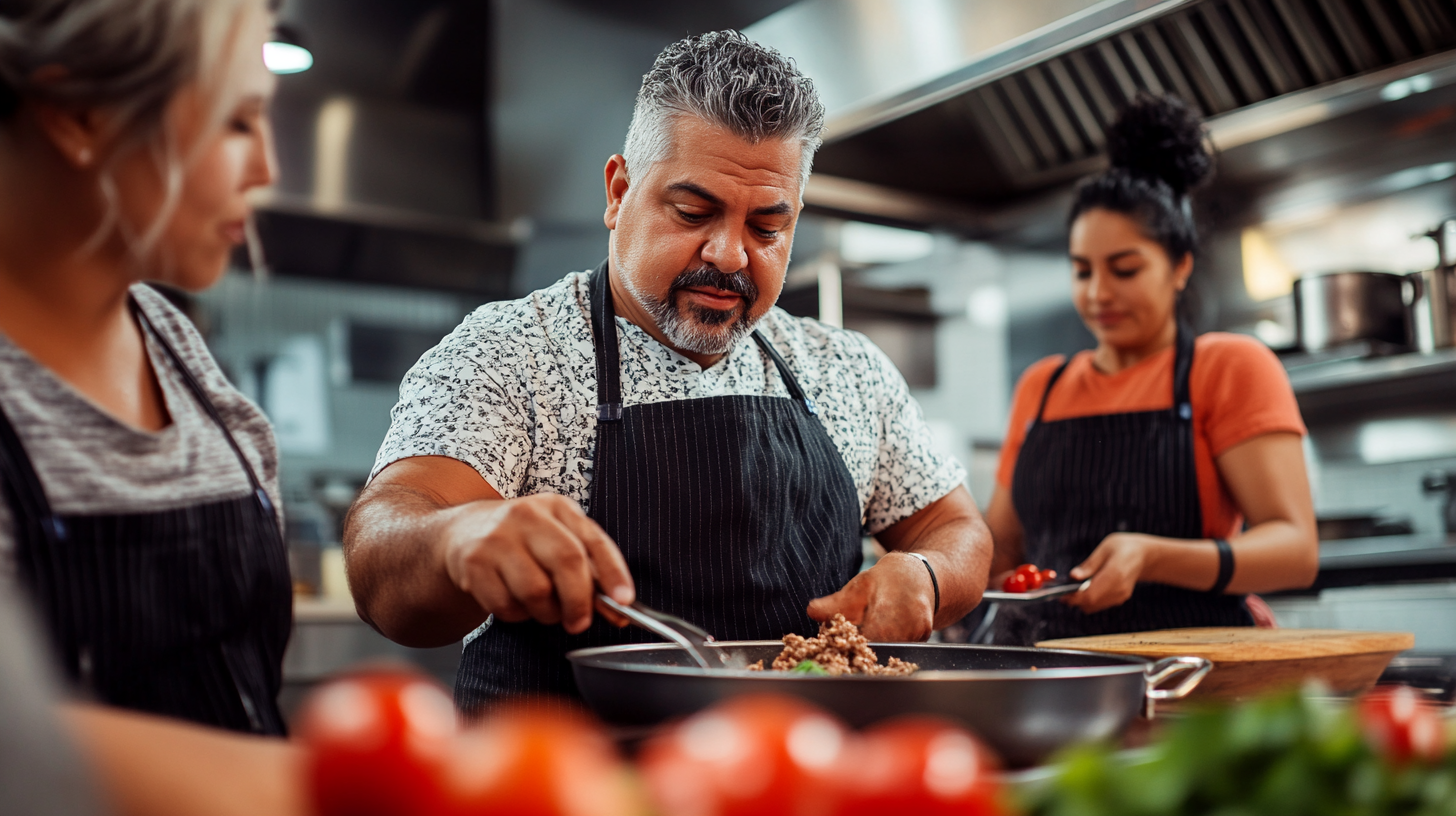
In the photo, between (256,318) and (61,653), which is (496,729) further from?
(256,318)

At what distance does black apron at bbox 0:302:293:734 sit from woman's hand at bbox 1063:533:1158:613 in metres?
1.18

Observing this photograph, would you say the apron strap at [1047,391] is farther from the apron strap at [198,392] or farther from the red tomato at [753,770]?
the red tomato at [753,770]

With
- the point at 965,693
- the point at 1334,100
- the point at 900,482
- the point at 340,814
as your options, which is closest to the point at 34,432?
the point at 340,814

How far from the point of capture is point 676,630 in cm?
112

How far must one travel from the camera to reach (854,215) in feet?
10.9

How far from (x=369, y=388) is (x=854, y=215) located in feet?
9.08

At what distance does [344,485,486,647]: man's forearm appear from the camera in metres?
1.17

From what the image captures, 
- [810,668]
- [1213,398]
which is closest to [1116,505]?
[1213,398]

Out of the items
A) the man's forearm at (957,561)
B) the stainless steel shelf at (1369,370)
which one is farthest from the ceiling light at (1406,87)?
the man's forearm at (957,561)

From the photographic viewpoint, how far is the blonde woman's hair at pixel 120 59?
742 mm

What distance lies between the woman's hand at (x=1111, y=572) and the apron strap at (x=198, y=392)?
1.19m

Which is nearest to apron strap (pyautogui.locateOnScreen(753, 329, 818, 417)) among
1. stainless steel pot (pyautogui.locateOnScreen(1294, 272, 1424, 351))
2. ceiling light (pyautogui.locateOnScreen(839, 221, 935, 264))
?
stainless steel pot (pyautogui.locateOnScreen(1294, 272, 1424, 351))

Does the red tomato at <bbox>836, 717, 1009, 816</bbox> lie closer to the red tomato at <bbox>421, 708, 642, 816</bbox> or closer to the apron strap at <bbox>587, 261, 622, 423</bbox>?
the red tomato at <bbox>421, 708, 642, 816</bbox>

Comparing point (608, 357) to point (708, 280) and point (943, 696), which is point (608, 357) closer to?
point (708, 280)
